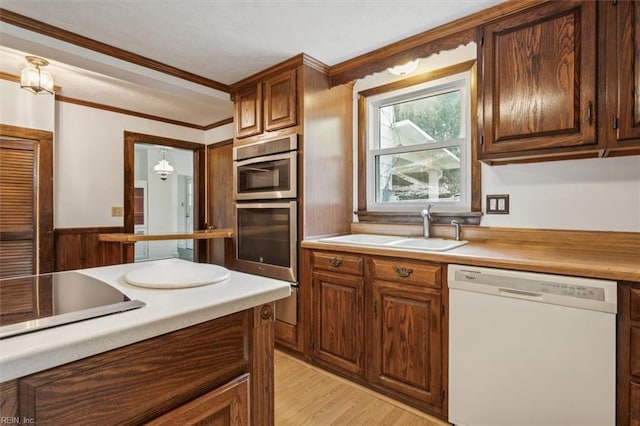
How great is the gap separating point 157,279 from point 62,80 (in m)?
3.02

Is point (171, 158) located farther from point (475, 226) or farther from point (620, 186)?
point (620, 186)

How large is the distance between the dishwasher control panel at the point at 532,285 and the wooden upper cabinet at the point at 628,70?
0.73 m

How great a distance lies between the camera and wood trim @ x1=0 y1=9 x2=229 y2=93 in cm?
189

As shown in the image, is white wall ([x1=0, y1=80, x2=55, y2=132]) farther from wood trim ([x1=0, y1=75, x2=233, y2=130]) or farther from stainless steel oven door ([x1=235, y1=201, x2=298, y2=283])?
stainless steel oven door ([x1=235, y1=201, x2=298, y2=283])

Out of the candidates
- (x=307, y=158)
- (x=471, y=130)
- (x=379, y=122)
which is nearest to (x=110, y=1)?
(x=307, y=158)

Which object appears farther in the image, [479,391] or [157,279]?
[479,391]

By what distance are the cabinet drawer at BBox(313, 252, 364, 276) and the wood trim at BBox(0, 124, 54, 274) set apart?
8.99ft

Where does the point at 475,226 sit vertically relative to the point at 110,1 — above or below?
below

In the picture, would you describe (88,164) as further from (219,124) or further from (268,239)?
(268,239)

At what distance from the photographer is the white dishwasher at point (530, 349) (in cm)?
125

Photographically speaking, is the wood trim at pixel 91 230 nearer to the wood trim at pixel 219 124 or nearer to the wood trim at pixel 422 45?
the wood trim at pixel 219 124

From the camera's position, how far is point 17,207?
116 inches

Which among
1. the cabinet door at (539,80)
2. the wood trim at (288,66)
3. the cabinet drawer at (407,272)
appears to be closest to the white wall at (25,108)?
the wood trim at (288,66)

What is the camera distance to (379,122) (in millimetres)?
2752
